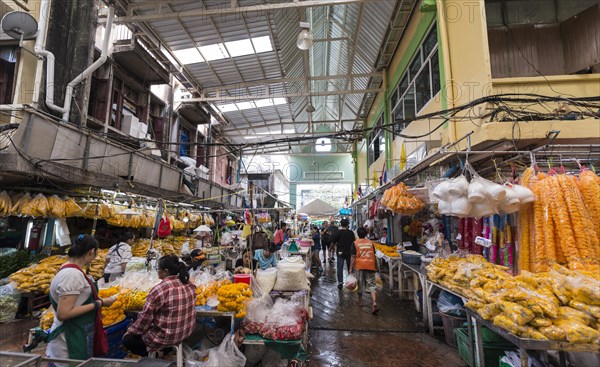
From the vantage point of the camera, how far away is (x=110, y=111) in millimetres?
8359

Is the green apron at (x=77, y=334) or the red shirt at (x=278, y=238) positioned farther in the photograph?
the red shirt at (x=278, y=238)

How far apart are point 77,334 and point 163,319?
2.57 ft

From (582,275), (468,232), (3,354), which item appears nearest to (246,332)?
(3,354)

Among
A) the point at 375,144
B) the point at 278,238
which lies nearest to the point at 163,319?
A: the point at 278,238

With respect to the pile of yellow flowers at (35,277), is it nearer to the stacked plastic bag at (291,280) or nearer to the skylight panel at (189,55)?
the stacked plastic bag at (291,280)

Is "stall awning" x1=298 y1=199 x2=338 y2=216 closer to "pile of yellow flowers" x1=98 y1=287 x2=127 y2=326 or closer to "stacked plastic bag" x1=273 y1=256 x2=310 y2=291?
"stacked plastic bag" x1=273 y1=256 x2=310 y2=291

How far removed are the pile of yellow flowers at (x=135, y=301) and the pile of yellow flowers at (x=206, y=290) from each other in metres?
0.72

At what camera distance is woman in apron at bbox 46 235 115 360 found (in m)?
2.74

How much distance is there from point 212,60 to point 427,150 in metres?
8.69

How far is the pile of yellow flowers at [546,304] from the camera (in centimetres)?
240

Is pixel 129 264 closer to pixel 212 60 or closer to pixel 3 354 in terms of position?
pixel 3 354

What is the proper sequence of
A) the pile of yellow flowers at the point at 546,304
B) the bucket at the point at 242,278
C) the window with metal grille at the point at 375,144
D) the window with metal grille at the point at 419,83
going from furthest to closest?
the window with metal grille at the point at 375,144 < the window with metal grille at the point at 419,83 < the bucket at the point at 242,278 < the pile of yellow flowers at the point at 546,304

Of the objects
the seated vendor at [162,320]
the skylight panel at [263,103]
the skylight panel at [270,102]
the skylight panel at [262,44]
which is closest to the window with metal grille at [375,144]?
the skylight panel at [270,102]

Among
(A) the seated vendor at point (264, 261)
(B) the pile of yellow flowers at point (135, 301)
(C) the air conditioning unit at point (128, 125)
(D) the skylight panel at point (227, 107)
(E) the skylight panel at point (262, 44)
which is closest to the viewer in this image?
(B) the pile of yellow flowers at point (135, 301)
